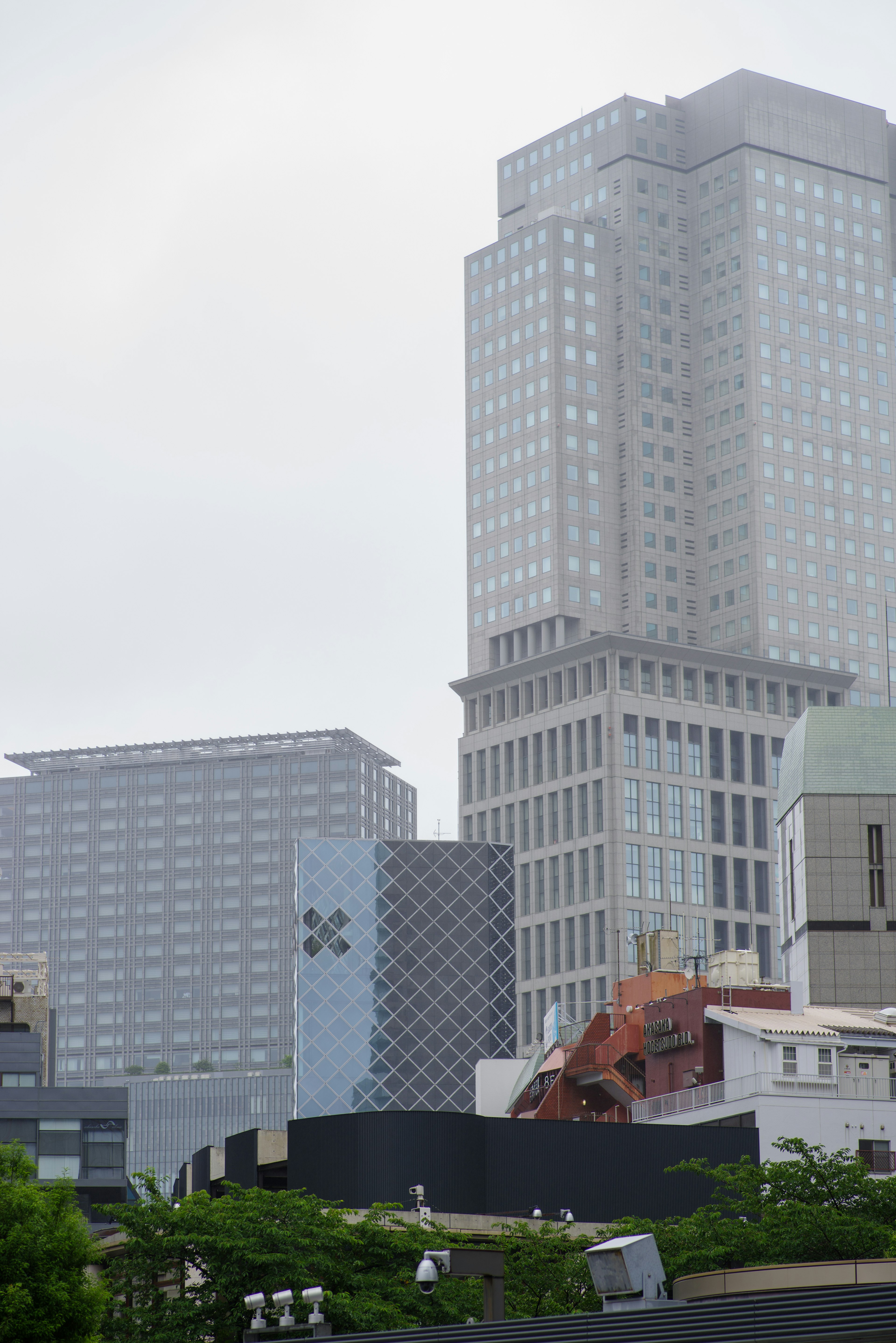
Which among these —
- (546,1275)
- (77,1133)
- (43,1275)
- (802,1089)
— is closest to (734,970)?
(802,1089)

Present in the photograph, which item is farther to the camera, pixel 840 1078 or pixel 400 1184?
pixel 840 1078

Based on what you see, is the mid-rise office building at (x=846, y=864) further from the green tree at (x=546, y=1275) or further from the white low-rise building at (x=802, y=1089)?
the green tree at (x=546, y=1275)

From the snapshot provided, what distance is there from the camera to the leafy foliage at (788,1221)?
65625 millimetres

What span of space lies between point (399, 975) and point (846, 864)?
64.2 meters

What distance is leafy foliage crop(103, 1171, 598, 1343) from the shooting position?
6462 cm

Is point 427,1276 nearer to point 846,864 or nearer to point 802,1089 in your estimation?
point 802,1089

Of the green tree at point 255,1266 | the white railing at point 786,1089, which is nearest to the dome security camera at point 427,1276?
the green tree at point 255,1266

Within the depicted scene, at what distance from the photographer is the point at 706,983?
124m

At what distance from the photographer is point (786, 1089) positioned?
10469 centimetres

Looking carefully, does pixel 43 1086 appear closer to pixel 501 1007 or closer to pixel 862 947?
pixel 862 947

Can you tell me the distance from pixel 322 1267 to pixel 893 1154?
47759mm

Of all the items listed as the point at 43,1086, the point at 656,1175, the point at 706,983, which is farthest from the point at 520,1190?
the point at 43,1086

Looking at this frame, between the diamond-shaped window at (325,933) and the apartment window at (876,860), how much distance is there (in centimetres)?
6657

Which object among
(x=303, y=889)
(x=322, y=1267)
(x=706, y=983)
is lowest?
(x=322, y=1267)
